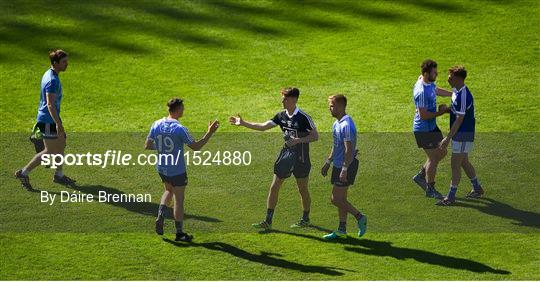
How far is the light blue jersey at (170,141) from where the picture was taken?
59.7 feet

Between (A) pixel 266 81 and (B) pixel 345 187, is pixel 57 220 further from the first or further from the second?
(A) pixel 266 81

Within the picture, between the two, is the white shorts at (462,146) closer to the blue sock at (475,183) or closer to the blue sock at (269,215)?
the blue sock at (475,183)

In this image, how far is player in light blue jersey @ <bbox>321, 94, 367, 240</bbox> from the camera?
59.6 feet

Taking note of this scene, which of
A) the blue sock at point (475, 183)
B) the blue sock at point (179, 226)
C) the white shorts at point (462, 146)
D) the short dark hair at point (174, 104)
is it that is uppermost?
the short dark hair at point (174, 104)

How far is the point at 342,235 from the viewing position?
18.8 meters

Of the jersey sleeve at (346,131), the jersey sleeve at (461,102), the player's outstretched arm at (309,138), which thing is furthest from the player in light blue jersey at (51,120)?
the jersey sleeve at (461,102)

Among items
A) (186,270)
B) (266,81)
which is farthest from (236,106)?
(186,270)

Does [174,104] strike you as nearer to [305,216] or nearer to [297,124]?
[297,124]

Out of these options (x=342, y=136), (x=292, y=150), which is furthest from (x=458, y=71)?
(x=292, y=150)

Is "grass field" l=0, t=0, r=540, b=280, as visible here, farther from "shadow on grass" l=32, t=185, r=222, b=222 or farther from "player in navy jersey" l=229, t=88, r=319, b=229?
"player in navy jersey" l=229, t=88, r=319, b=229

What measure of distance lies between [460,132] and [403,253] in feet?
9.55

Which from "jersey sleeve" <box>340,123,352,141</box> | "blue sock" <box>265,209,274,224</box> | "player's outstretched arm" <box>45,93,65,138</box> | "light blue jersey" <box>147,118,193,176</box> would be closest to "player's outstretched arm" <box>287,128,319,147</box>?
"jersey sleeve" <box>340,123,352,141</box>

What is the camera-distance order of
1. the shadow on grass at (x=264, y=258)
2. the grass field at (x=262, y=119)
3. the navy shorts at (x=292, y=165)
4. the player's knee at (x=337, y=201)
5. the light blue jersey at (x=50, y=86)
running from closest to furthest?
1. the shadow on grass at (x=264, y=258)
2. the grass field at (x=262, y=119)
3. the player's knee at (x=337, y=201)
4. the navy shorts at (x=292, y=165)
5. the light blue jersey at (x=50, y=86)

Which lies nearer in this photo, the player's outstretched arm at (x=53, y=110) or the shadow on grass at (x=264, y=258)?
the shadow on grass at (x=264, y=258)
